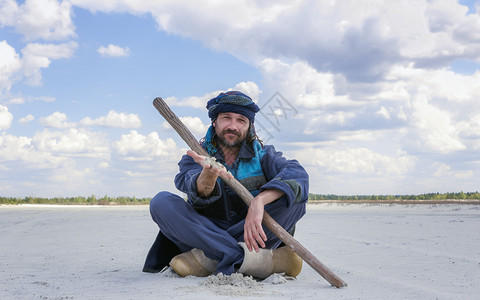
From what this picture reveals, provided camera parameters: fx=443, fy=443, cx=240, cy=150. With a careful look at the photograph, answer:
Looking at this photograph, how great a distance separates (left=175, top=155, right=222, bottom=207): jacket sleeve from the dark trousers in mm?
84

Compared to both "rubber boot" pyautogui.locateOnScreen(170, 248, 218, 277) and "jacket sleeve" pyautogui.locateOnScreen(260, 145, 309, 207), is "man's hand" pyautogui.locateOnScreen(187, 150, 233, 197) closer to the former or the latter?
"jacket sleeve" pyautogui.locateOnScreen(260, 145, 309, 207)

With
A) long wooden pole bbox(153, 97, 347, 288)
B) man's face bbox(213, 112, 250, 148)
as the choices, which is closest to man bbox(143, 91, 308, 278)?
man's face bbox(213, 112, 250, 148)

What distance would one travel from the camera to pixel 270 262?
9.09 feet

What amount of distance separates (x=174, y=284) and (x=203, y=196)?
1.77ft

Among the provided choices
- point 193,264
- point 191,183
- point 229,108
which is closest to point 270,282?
point 193,264

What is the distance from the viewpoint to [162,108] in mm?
3156

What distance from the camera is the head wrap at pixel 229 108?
2.95 metres

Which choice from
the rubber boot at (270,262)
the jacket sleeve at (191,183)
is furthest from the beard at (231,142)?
the rubber boot at (270,262)

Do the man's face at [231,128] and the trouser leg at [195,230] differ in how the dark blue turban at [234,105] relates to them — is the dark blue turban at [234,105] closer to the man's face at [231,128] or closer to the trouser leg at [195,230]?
the man's face at [231,128]

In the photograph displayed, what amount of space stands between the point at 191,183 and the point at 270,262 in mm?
703

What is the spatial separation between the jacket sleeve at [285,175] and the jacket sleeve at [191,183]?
0.31 m

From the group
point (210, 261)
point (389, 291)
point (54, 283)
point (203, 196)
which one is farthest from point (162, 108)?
point (389, 291)

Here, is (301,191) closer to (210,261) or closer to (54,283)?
(210,261)

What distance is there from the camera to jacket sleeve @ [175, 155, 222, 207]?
8.81 feet
